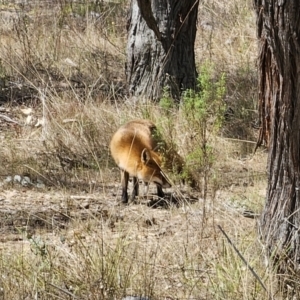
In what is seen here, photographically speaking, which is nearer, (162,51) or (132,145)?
(132,145)

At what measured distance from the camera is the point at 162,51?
783 cm

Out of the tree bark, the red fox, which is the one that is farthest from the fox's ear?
the tree bark

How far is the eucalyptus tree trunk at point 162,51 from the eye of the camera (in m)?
7.76

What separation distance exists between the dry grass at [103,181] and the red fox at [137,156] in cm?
15

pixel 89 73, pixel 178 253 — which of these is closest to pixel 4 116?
pixel 89 73

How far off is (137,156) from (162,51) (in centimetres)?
210

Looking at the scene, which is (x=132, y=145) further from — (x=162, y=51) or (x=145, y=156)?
(x=162, y=51)

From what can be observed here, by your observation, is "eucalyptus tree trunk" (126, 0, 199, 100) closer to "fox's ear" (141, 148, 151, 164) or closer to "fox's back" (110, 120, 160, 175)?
"fox's back" (110, 120, 160, 175)

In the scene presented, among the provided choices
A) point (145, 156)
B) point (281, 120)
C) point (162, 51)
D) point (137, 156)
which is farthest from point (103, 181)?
point (281, 120)

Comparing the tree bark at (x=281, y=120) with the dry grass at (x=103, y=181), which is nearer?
the tree bark at (x=281, y=120)

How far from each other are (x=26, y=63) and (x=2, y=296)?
17.1ft

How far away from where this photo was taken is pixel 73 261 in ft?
13.8

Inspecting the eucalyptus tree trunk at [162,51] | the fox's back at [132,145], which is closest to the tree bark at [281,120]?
the fox's back at [132,145]

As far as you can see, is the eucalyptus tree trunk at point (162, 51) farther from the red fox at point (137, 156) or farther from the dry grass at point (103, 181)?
the red fox at point (137, 156)
